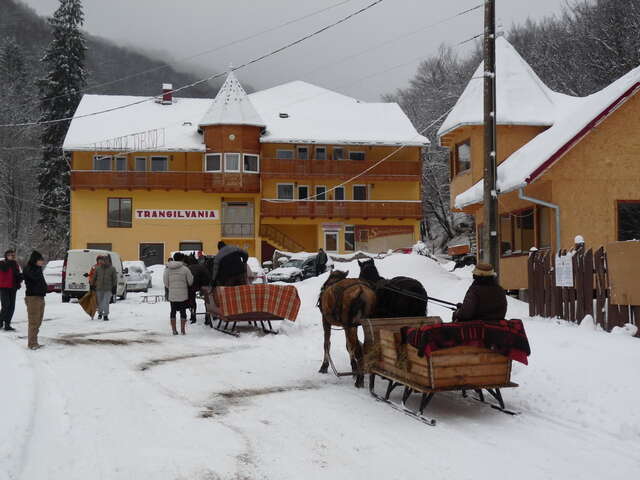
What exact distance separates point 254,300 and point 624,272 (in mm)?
7518

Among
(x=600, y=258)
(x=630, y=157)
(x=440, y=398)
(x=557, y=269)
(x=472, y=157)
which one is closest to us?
(x=440, y=398)

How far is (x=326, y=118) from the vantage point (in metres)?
53.0

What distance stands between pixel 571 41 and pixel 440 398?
1549 inches

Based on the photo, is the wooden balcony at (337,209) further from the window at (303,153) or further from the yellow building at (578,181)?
the yellow building at (578,181)

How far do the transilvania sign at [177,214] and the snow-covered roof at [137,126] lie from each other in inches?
173

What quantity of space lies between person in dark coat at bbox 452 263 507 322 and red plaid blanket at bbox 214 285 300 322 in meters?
7.55

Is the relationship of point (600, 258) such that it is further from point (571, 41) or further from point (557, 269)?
point (571, 41)

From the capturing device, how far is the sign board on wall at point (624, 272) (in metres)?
10.6

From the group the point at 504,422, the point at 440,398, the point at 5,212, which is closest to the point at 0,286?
the point at 440,398

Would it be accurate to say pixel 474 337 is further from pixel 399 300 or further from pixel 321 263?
pixel 321 263

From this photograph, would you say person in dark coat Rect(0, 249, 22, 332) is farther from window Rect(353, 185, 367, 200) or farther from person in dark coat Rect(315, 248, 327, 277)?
window Rect(353, 185, 367, 200)

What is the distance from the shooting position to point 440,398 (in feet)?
29.6

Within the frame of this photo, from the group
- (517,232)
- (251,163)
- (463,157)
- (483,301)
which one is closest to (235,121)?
(251,163)

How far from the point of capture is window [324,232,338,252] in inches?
1980
